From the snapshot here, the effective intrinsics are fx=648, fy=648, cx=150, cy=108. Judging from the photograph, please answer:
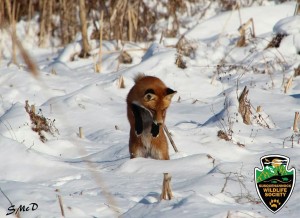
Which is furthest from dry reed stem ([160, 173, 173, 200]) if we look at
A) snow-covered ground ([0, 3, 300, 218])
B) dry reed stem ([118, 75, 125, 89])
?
dry reed stem ([118, 75, 125, 89])

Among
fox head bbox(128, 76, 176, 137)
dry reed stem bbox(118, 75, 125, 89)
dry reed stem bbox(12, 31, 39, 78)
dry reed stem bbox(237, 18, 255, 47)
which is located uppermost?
dry reed stem bbox(12, 31, 39, 78)

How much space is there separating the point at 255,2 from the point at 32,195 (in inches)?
492

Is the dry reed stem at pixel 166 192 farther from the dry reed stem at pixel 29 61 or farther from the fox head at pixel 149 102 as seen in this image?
the dry reed stem at pixel 29 61

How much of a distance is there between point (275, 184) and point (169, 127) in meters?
3.32

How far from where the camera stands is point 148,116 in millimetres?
5812

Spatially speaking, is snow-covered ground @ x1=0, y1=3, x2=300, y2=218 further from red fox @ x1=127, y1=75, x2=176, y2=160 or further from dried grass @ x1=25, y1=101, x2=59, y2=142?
red fox @ x1=127, y1=75, x2=176, y2=160

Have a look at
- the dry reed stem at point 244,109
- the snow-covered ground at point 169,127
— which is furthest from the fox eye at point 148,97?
the dry reed stem at point 244,109

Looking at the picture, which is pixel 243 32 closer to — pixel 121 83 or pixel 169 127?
pixel 121 83

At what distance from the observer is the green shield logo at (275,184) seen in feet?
12.9

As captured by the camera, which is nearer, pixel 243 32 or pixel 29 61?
pixel 29 61

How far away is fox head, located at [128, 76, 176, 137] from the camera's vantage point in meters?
5.68

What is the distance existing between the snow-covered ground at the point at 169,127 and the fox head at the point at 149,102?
0.37 metres

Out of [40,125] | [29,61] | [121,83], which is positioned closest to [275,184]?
[29,61]

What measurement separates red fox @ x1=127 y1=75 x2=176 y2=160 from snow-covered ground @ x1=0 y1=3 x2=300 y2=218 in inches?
7.5
